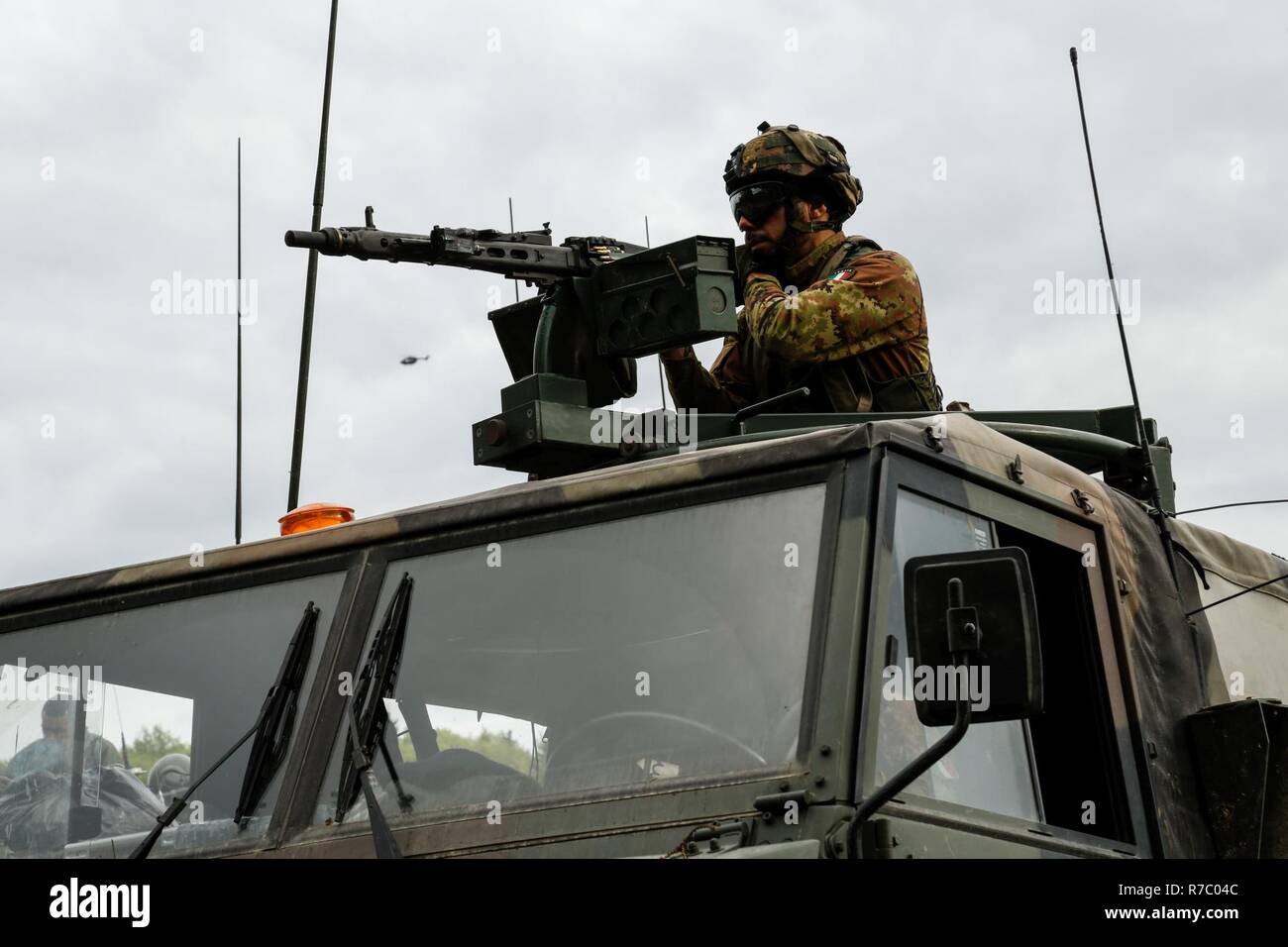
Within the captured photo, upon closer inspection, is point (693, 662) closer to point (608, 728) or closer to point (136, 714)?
point (608, 728)

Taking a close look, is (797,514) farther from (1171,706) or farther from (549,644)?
(1171,706)

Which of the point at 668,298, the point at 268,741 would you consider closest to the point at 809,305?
the point at 668,298

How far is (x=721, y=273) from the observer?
15.5 feet

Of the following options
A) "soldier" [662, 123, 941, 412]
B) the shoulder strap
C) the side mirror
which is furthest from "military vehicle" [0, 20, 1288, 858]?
the shoulder strap

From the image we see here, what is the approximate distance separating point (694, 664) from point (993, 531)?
75cm

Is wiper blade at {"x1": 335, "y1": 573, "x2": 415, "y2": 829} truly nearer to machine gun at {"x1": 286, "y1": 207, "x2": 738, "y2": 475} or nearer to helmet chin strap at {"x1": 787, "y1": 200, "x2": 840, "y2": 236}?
machine gun at {"x1": 286, "y1": 207, "x2": 738, "y2": 475}

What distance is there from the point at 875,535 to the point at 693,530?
0.40 m

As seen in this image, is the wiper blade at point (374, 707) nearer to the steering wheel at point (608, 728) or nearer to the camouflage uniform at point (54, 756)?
the steering wheel at point (608, 728)

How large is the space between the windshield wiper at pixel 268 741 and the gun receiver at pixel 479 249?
1.40 metres

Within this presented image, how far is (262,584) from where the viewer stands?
4.10m

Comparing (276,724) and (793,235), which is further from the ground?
(793,235)

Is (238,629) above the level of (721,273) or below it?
below

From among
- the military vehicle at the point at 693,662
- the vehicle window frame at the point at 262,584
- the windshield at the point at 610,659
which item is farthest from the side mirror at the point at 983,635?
the vehicle window frame at the point at 262,584
